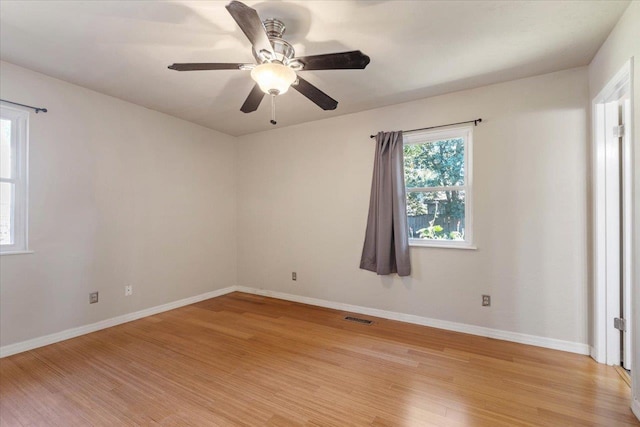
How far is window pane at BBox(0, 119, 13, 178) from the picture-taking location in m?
2.54

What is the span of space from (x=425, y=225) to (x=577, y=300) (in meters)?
1.45

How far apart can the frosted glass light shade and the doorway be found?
2.41m

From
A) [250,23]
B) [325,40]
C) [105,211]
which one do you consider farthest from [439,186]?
[105,211]

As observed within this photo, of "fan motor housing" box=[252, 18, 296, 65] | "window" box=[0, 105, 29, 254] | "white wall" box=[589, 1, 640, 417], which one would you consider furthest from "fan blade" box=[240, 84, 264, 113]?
"white wall" box=[589, 1, 640, 417]

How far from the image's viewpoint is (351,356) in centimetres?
251

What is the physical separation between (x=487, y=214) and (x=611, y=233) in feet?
2.93

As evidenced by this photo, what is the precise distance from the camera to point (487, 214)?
2912mm

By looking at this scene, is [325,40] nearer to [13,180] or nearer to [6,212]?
[13,180]

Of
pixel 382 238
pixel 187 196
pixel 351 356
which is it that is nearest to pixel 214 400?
pixel 351 356

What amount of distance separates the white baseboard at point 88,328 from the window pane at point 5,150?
1506 millimetres

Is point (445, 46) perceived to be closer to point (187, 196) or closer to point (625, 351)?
point (625, 351)

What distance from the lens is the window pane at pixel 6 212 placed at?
2.54 metres

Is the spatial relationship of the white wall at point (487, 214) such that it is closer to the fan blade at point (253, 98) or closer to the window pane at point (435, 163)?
the window pane at point (435, 163)

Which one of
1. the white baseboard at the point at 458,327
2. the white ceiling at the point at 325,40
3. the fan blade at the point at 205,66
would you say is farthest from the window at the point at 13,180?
the white baseboard at the point at 458,327
